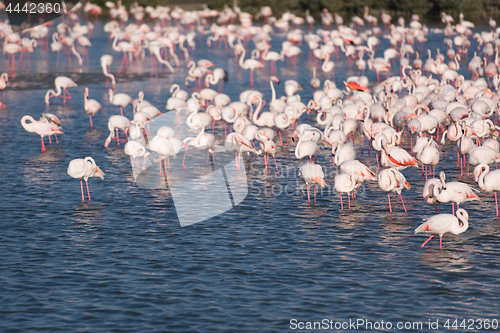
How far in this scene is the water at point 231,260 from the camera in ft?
27.1

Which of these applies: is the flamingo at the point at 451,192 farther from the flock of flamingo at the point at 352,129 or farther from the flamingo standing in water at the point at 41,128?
the flamingo standing in water at the point at 41,128

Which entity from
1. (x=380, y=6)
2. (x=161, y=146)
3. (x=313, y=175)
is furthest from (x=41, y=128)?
(x=380, y=6)

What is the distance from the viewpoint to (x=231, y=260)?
998cm

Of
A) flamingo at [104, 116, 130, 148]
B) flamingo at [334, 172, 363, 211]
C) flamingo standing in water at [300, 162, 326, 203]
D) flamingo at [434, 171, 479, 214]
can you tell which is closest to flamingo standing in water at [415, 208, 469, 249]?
flamingo at [434, 171, 479, 214]

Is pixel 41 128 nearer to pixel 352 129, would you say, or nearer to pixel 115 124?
pixel 115 124

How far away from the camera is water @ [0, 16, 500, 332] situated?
8.27 meters

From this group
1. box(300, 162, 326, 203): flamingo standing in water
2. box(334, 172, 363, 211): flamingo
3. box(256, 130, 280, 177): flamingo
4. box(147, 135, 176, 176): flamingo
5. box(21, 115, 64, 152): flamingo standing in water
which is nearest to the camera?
box(334, 172, 363, 211): flamingo

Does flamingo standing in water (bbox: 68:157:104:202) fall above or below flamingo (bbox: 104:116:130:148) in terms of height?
below

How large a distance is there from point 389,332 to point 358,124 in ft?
30.9

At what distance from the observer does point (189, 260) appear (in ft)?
32.8

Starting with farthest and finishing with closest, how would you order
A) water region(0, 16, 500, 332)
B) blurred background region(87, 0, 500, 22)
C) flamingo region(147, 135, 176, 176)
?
blurred background region(87, 0, 500, 22), flamingo region(147, 135, 176, 176), water region(0, 16, 500, 332)

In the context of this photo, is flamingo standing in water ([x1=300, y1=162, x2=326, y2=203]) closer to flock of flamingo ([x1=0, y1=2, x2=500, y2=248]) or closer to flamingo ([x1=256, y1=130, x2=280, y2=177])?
flock of flamingo ([x1=0, y1=2, x2=500, y2=248])

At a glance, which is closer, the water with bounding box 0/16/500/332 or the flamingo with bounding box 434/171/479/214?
the water with bounding box 0/16/500/332

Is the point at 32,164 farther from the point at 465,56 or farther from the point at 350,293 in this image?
the point at 465,56
